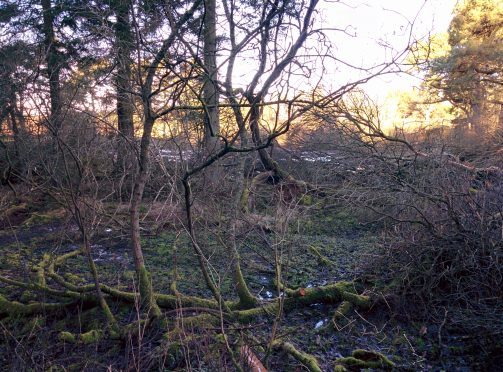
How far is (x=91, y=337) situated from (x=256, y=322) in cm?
148

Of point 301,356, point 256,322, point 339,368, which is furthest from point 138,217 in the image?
point 339,368

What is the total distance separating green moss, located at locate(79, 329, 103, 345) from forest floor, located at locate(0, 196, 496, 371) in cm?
7

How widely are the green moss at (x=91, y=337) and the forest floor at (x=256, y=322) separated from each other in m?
0.07

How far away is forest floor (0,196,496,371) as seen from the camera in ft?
11.0

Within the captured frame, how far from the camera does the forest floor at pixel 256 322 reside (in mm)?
3352

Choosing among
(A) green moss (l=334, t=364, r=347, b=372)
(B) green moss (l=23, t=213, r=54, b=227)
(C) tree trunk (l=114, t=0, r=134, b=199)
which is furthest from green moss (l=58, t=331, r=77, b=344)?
(B) green moss (l=23, t=213, r=54, b=227)

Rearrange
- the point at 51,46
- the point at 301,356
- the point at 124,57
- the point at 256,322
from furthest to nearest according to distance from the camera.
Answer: the point at 51,46
the point at 256,322
the point at 124,57
the point at 301,356

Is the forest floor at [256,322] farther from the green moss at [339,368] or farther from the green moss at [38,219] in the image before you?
the green moss at [38,219]

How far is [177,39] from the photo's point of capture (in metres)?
3.37

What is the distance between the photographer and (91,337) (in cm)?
364

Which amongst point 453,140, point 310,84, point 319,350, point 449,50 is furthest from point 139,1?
point 449,50

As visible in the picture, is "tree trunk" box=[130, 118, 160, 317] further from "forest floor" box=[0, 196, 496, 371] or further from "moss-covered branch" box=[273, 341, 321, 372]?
"moss-covered branch" box=[273, 341, 321, 372]

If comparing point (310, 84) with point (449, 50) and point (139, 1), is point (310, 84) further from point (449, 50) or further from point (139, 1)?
point (449, 50)

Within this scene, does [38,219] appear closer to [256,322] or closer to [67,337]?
[67,337]
